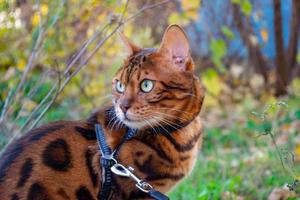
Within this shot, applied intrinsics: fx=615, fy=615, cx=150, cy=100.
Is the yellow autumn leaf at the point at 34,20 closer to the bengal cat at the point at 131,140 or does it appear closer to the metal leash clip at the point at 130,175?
the bengal cat at the point at 131,140

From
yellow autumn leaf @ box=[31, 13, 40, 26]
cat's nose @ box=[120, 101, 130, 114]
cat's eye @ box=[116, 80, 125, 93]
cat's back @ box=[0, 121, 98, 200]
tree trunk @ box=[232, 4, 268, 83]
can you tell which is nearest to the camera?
cat's back @ box=[0, 121, 98, 200]

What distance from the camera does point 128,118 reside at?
310 cm

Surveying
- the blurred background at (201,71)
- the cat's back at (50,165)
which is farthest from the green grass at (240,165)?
the cat's back at (50,165)

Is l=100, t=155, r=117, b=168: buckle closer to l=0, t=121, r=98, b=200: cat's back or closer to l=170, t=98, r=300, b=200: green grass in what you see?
l=0, t=121, r=98, b=200: cat's back

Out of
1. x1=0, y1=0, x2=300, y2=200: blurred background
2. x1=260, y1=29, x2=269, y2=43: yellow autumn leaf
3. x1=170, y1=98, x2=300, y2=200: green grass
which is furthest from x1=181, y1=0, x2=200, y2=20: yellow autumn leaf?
x1=260, y1=29, x2=269, y2=43: yellow autumn leaf

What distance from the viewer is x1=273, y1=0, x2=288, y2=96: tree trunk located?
298 inches

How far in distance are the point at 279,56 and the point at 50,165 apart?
18.2 feet

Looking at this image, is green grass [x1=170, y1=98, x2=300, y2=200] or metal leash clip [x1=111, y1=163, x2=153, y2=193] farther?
green grass [x1=170, y1=98, x2=300, y2=200]

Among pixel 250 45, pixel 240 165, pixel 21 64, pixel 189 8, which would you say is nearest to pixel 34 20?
pixel 21 64

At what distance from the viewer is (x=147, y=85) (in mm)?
3119

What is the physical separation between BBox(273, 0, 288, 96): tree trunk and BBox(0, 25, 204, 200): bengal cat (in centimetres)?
457

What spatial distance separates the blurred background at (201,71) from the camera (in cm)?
423

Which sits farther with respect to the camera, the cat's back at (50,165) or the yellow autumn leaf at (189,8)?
the yellow autumn leaf at (189,8)

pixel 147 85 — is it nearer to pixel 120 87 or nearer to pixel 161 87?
pixel 161 87
